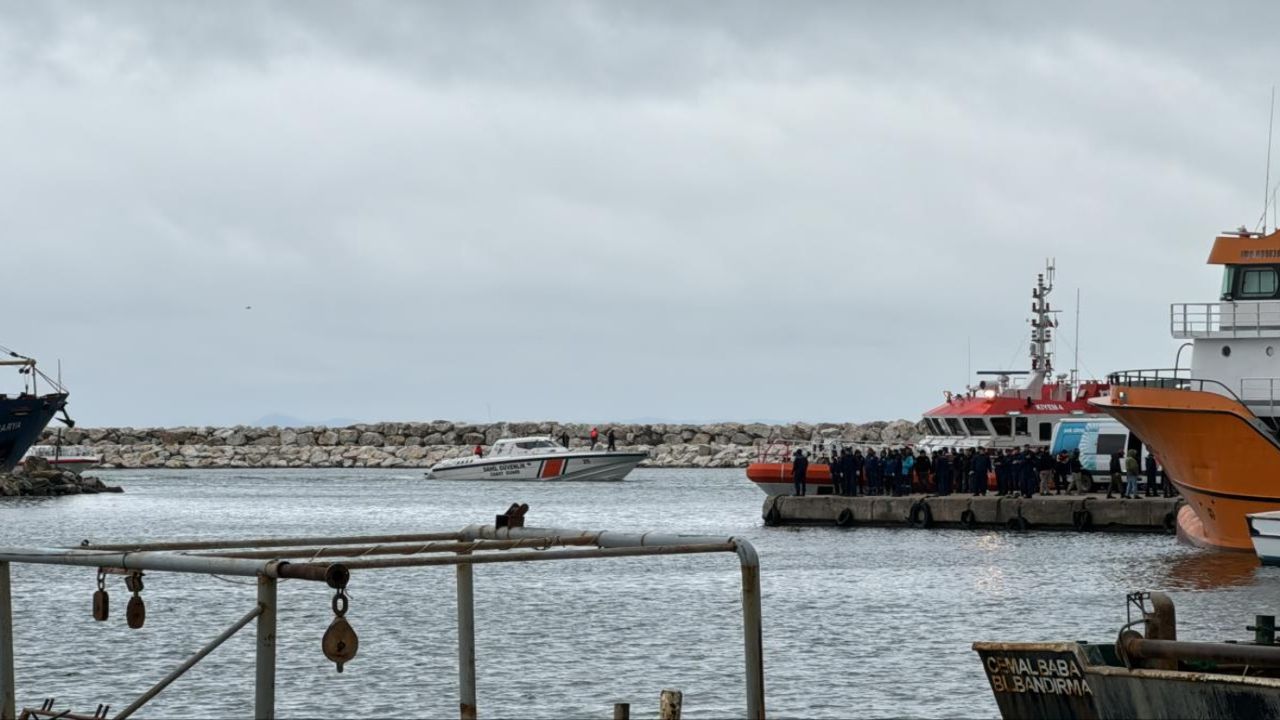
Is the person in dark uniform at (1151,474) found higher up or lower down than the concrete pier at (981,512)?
higher up

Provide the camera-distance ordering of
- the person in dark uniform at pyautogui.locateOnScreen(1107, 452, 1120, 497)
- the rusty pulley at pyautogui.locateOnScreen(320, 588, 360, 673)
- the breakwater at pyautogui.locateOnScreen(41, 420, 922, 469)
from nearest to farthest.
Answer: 1. the rusty pulley at pyautogui.locateOnScreen(320, 588, 360, 673)
2. the person in dark uniform at pyautogui.locateOnScreen(1107, 452, 1120, 497)
3. the breakwater at pyautogui.locateOnScreen(41, 420, 922, 469)

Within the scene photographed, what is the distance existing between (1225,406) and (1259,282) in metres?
5.11

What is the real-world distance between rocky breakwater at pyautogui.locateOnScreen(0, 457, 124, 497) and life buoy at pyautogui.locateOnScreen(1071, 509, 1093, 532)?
51457 millimetres

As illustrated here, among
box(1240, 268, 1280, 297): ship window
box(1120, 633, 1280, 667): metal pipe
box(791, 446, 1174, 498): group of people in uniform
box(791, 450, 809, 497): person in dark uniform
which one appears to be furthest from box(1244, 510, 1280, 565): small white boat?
box(791, 450, 809, 497): person in dark uniform

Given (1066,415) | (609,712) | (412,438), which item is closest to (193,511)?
(1066,415)

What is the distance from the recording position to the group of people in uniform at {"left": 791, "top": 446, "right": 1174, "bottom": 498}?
46531mm

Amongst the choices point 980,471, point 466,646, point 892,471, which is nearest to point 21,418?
point 892,471

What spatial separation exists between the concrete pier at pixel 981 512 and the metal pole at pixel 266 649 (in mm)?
35432

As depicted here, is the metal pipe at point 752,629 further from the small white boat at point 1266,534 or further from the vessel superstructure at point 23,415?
Answer: the vessel superstructure at point 23,415

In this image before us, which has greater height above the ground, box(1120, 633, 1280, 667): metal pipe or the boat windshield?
the boat windshield

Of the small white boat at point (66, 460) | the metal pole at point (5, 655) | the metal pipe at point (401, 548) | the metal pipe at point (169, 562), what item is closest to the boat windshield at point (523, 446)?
the small white boat at point (66, 460)

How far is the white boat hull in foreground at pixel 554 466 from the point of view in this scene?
89.6 meters

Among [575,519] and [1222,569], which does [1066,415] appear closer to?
[575,519]

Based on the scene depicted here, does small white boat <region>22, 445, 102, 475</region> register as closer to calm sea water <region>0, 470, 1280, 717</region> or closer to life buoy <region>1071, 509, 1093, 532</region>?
calm sea water <region>0, 470, 1280, 717</region>
